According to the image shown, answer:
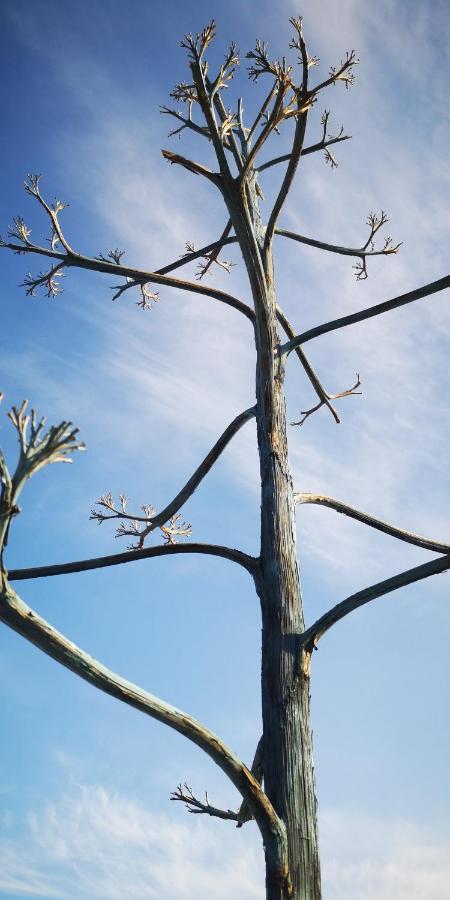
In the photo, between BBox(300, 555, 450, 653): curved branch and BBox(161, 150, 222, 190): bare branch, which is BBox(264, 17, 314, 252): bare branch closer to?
BBox(161, 150, 222, 190): bare branch

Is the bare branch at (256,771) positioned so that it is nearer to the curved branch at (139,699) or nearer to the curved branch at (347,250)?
the curved branch at (139,699)

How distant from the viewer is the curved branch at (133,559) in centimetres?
369

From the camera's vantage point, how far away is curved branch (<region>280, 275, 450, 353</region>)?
13.5ft

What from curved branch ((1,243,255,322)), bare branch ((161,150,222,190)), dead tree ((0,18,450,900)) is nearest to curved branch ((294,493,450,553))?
dead tree ((0,18,450,900))

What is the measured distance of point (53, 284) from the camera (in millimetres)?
5984

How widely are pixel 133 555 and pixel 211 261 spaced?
4.20 meters

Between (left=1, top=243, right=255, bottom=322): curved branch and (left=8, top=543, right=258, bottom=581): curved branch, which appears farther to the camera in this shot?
(left=1, top=243, right=255, bottom=322): curved branch

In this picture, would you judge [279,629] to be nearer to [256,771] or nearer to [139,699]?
[256,771]

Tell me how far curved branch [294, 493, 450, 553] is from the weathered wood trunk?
0.49m

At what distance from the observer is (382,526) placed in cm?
446

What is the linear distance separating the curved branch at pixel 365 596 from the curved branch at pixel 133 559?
537mm

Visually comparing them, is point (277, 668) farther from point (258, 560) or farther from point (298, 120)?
point (298, 120)

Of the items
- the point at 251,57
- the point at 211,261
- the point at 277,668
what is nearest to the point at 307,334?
the point at 251,57

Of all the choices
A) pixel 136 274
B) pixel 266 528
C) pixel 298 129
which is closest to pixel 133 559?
pixel 266 528
